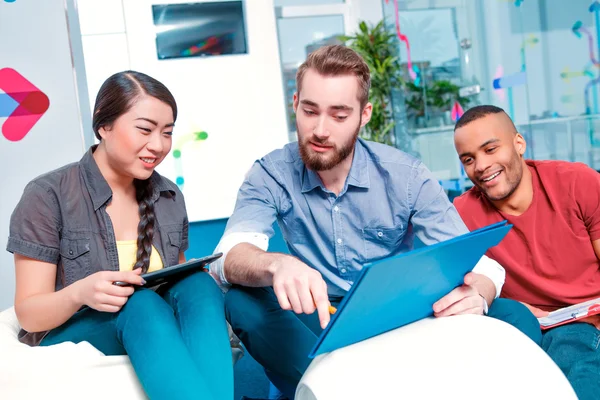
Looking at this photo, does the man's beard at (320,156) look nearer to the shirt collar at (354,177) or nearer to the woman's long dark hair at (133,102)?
the shirt collar at (354,177)

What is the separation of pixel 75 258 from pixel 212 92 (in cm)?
371

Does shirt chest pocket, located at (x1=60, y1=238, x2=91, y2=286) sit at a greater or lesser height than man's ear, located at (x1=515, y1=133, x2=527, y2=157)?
lesser

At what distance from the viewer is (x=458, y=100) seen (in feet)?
15.4

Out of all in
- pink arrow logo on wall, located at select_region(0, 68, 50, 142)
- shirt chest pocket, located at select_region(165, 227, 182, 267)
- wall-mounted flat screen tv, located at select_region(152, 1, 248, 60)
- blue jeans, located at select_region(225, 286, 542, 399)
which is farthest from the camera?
wall-mounted flat screen tv, located at select_region(152, 1, 248, 60)

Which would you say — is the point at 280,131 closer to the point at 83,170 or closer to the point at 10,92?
the point at 10,92

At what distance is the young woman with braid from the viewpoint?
1.23m

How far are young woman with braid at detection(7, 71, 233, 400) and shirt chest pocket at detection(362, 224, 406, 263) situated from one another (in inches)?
20.1

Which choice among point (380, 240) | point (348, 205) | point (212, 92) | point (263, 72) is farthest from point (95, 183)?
point (263, 72)

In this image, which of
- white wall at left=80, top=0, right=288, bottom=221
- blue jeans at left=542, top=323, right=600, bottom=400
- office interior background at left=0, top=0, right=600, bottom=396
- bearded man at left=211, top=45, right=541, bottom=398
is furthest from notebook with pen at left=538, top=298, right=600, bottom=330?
white wall at left=80, top=0, right=288, bottom=221

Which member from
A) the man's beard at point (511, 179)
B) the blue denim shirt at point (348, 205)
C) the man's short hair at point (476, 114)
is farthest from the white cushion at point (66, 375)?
the man's short hair at point (476, 114)

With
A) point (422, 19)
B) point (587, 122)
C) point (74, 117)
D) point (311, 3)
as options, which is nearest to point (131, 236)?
point (74, 117)

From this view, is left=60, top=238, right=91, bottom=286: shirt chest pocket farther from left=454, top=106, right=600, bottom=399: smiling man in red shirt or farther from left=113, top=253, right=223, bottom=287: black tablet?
left=454, top=106, right=600, bottom=399: smiling man in red shirt

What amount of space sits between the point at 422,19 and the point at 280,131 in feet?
5.16

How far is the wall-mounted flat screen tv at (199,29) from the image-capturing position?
510 cm
